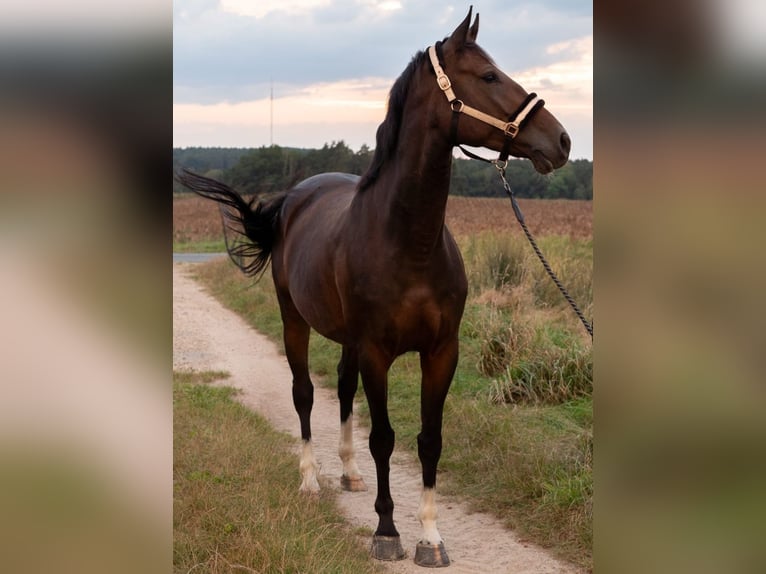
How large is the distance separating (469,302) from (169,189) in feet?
27.4

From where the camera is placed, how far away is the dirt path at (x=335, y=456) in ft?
12.7

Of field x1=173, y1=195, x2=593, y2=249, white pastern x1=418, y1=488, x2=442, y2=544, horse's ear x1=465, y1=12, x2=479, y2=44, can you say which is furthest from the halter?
field x1=173, y1=195, x2=593, y2=249

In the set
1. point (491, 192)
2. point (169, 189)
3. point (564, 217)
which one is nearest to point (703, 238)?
point (169, 189)

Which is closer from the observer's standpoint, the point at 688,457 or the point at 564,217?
the point at 688,457

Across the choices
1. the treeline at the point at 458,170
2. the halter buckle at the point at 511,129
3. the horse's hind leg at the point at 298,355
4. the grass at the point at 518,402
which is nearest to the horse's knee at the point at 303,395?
the horse's hind leg at the point at 298,355

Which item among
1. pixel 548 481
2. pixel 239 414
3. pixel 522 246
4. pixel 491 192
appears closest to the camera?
pixel 548 481

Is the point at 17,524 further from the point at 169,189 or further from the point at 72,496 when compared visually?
the point at 169,189

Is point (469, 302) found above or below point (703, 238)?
below

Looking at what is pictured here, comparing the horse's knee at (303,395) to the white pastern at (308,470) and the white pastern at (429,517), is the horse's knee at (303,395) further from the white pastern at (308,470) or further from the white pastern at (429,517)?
the white pastern at (429,517)

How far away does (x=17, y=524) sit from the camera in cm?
93

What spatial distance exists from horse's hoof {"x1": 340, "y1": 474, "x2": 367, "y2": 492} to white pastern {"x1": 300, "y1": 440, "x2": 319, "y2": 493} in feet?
0.64

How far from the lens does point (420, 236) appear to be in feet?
11.8

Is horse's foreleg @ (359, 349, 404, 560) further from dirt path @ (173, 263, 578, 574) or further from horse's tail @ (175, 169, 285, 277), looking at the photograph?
horse's tail @ (175, 169, 285, 277)

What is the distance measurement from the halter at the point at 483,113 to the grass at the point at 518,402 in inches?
77.7
